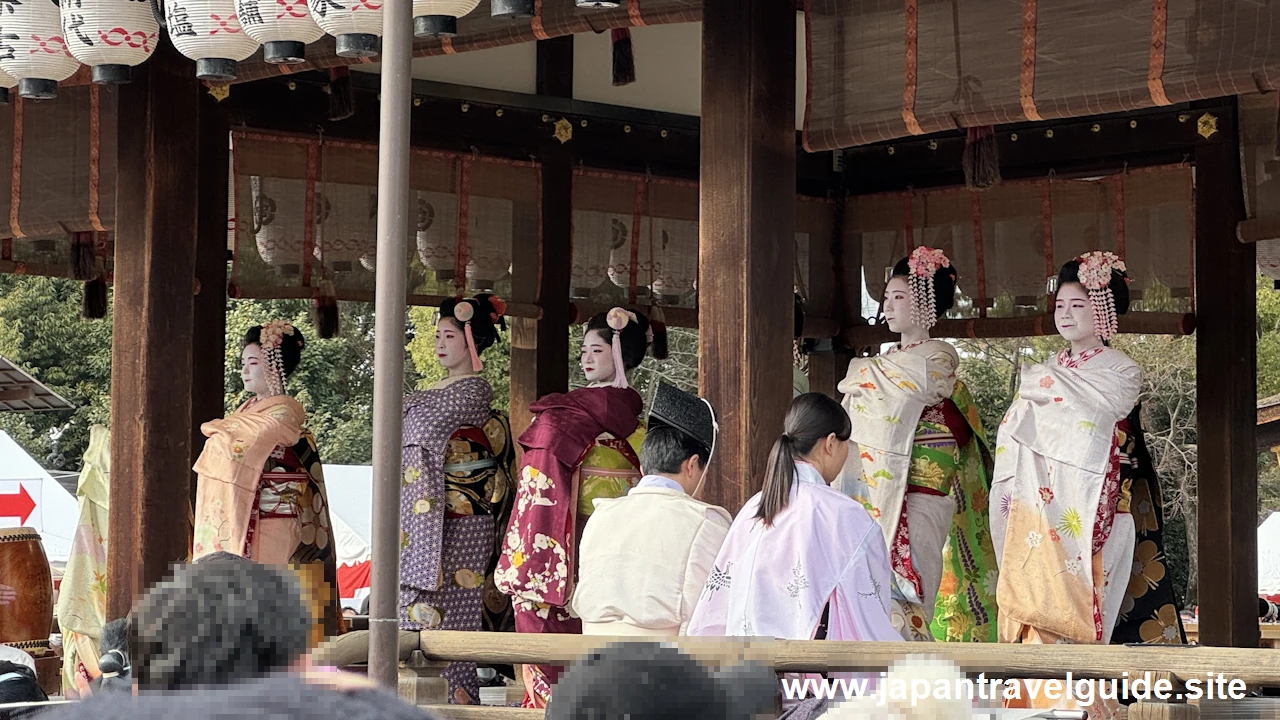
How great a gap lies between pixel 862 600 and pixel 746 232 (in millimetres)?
1370

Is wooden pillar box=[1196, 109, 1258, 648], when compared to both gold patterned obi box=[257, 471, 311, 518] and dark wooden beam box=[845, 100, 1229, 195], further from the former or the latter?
gold patterned obi box=[257, 471, 311, 518]

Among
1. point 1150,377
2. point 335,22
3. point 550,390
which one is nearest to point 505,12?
point 335,22

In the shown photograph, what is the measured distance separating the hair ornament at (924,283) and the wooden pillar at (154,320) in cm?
283

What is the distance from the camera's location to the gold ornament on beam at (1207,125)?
791 cm

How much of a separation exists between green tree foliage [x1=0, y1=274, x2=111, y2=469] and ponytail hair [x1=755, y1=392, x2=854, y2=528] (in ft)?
61.6

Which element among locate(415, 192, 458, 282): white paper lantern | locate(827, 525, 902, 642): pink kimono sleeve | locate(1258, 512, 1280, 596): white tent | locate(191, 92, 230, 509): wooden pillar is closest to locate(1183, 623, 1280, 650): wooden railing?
locate(415, 192, 458, 282): white paper lantern

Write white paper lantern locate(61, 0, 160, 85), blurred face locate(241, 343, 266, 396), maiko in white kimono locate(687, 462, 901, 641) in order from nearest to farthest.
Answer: maiko in white kimono locate(687, 462, 901, 641)
white paper lantern locate(61, 0, 160, 85)
blurred face locate(241, 343, 266, 396)

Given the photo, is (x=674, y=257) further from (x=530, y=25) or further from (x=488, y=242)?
(x=530, y=25)

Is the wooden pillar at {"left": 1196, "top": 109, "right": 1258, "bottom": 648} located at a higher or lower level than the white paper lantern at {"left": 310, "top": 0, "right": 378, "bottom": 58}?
lower

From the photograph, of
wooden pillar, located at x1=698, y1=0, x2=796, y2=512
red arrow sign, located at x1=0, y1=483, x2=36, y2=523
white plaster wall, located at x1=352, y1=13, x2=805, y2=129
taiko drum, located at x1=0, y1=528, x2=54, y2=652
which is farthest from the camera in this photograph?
red arrow sign, located at x1=0, y1=483, x2=36, y2=523

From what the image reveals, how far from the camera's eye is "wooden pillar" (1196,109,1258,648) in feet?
25.0

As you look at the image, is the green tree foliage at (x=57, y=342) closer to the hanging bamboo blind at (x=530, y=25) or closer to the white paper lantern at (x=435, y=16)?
the hanging bamboo blind at (x=530, y=25)

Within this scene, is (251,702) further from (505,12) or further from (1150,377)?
(1150,377)

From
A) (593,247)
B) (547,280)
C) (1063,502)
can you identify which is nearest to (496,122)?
(547,280)
